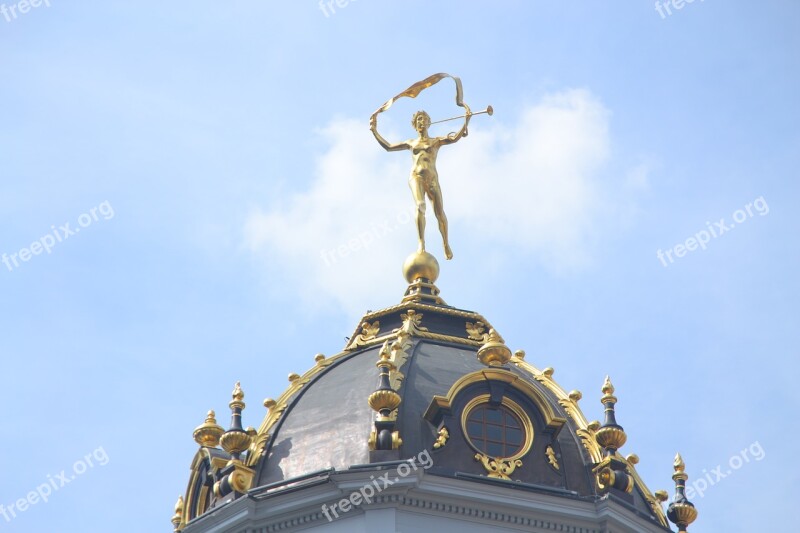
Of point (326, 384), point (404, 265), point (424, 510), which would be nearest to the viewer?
point (424, 510)

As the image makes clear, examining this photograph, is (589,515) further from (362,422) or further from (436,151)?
(436,151)

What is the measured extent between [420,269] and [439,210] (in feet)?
5.00

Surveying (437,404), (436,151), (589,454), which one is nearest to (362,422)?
(437,404)

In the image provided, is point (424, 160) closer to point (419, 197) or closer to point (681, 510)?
point (419, 197)

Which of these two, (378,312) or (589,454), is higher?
(378,312)

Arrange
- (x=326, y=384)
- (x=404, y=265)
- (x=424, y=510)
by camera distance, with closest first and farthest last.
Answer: (x=424, y=510)
(x=326, y=384)
(x=404, y=265)

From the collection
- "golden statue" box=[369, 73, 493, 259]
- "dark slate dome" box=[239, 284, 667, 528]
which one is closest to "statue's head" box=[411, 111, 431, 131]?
"golden statue" box=[369, 73, 493, 259]

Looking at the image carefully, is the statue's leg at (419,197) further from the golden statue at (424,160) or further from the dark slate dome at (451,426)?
the dark slate dome at (451,426)

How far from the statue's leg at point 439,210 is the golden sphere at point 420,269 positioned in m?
0.70

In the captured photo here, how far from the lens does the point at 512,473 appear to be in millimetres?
50094

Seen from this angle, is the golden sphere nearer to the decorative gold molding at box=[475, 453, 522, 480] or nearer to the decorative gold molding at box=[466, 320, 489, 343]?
the decorative gold molding at box=[466, 320, 489, 343]

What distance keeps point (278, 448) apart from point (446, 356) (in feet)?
15.1

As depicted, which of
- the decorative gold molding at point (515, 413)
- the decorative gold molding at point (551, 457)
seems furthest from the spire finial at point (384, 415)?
the decorative gold molding at point (551, 457)

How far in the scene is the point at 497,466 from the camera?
164 ft
